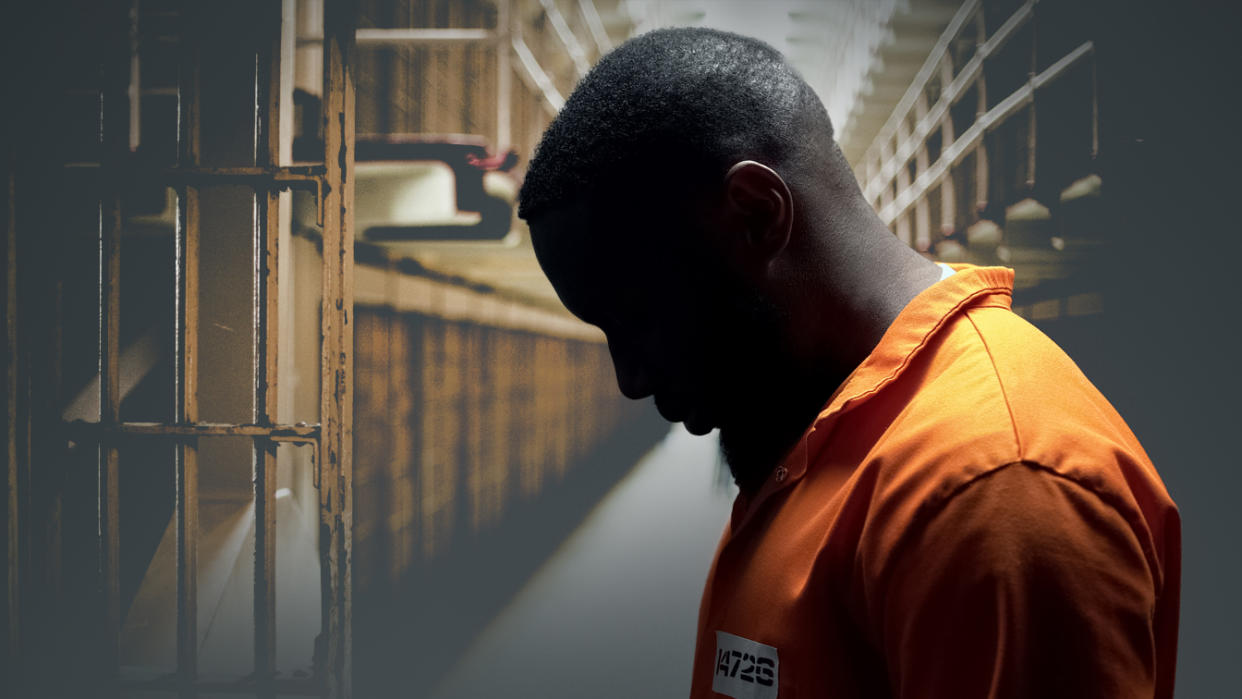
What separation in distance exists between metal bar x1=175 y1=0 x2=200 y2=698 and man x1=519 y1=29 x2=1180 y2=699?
6.41ft

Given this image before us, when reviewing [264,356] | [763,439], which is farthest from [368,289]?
[763,439]

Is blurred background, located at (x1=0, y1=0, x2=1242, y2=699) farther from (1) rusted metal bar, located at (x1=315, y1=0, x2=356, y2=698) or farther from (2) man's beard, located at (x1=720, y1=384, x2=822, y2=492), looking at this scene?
(2) man's beard, located at (x1=720, y1=384, x2=822, y2=492)

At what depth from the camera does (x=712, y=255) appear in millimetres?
705

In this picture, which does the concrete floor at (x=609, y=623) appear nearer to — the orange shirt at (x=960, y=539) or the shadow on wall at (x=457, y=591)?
the shadow on wall at (x=457, y=591)

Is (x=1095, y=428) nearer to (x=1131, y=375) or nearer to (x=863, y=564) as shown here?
(x=863, y=564)

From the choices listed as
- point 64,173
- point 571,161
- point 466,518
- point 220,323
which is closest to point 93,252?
point 64,173

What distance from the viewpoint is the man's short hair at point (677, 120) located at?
688mm

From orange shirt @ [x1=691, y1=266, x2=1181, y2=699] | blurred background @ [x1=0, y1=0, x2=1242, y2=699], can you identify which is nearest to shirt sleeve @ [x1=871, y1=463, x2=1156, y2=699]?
orange shirt @ [x1=691, y1=266, x2=1181, y2=699]

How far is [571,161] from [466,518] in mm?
2513

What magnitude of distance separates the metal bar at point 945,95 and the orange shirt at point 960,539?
6.89ft

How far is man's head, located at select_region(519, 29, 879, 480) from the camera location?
69 cm

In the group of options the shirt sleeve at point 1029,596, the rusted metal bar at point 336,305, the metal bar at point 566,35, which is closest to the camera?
the shirt sleeve at point 1029,596

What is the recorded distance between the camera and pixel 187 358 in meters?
2.35

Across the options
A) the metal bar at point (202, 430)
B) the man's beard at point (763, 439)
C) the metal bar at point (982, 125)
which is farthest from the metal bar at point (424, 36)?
the man's beard at point (763, 439)
